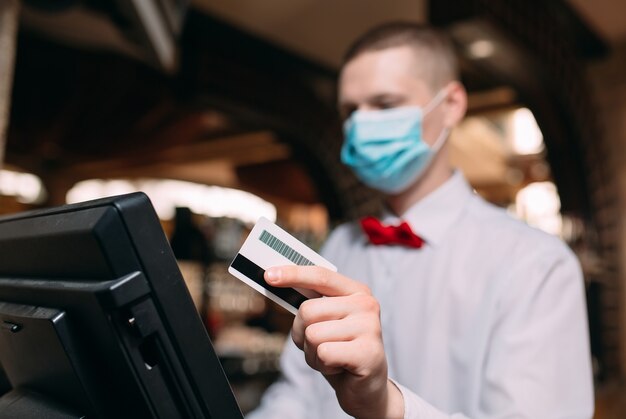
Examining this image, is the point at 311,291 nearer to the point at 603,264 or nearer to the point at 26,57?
the point at 26,57

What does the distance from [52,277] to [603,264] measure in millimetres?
4304

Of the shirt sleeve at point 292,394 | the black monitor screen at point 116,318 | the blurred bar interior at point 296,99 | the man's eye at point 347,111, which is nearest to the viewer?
the black monitor screen at point 116,318

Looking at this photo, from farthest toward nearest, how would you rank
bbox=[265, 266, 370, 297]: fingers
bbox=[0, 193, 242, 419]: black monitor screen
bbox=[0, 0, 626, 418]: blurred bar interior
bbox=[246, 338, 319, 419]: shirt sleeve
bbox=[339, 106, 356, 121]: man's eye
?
bbox=[0, 0, 626, 418]: blurred bar interior
bbox=[339, 106, 356, 121]: man's eye
bbox=[246, 338, 319, 419]: shirt sleeve
bbox=[265, 266, 370, 297]: fingers
bbox=[0, 193, 242, 419]: black monitor screen

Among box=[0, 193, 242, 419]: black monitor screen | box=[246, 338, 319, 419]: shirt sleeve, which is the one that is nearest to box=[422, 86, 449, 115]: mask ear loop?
box=[246, 338, 319, 419]: shirt sleeve

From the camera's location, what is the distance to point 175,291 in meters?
0.52

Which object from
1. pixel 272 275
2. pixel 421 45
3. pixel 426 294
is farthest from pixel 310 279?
pixel 421 45

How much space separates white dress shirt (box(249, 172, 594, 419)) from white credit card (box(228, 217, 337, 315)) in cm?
27

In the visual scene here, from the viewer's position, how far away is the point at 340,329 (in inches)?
24.7

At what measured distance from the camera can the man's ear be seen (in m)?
1.47

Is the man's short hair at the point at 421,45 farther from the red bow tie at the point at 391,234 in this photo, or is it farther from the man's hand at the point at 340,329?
the man's hand at the point at 340,329

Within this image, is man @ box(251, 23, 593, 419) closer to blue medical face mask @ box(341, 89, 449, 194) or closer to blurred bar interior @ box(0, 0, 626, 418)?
blue medical face mask @ box(341, 89, 449, 194)

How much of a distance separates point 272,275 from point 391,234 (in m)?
0.78

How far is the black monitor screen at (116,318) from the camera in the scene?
0.50 meters

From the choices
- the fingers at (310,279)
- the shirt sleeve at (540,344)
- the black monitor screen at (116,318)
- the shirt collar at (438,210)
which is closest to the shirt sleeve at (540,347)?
the shirt sleeve at (540,344)
